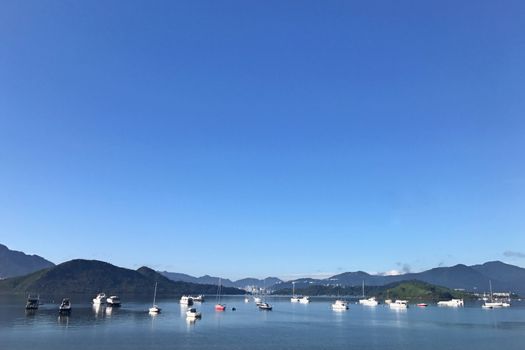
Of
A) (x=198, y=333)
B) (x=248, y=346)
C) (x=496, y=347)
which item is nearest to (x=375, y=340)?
(x=496, y=347)

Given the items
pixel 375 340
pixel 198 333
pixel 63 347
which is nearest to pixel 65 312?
pixel 198 333

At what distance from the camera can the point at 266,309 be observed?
196 meters

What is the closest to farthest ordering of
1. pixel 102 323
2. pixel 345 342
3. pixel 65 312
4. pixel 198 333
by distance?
pixel 345 342, pixel 198 333, pixel 102 323, pixel 65 312

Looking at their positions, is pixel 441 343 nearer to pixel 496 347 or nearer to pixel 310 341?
pixel 496 347

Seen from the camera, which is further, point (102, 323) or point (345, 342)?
point (102, 323)

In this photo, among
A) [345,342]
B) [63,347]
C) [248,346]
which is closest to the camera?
[63,347]

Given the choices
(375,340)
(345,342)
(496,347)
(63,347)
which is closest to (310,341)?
(345,342)

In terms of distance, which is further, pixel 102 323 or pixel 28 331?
pixel 102 323

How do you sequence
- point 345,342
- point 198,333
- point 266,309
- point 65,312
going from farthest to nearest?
1. point 266,309
2. point 65,312
3. point 198,333
4. point 345,342

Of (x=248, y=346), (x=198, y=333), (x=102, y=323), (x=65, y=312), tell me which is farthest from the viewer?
Answer: (x=65, y=312)

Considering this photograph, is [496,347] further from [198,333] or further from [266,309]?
[266,309]

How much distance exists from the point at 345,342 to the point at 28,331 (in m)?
59.4

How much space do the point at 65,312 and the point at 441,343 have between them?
10047cm

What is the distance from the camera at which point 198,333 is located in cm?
9081
